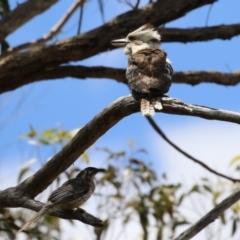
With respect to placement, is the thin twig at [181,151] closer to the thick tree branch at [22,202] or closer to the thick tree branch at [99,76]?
the thick tree branch at [99,76]

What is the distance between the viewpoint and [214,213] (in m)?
4.52

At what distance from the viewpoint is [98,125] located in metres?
4.29

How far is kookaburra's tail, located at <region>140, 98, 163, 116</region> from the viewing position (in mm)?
4242

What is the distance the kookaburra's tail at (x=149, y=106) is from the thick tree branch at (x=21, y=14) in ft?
10.5

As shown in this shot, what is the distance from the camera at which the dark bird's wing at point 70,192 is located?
4.58 metres

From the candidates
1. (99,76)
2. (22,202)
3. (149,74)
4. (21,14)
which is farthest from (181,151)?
(22,202)

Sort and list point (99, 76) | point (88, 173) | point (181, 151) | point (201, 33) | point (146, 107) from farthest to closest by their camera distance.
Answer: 1. point (99, 76)
2. point (201, 33)
3. point (181, 151)
4. point (88, 173)
5. point (146, 107)

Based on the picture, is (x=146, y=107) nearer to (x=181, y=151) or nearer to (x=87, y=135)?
(x=87, y=135)

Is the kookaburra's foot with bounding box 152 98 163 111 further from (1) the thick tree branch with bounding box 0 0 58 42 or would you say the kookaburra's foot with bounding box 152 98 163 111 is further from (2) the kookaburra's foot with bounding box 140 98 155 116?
(1) the thick tree branch with bounding box 0 0 58 42

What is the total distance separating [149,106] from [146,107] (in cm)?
4

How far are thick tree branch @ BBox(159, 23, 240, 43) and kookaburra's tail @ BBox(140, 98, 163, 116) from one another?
333 centimetres

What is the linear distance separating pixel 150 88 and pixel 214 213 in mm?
779

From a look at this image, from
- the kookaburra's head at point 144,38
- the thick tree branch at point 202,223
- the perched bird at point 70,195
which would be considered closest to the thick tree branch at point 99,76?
the kookaburra's head at point 144,38

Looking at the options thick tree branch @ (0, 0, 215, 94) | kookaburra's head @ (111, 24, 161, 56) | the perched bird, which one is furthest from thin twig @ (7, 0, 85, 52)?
the perched bird
